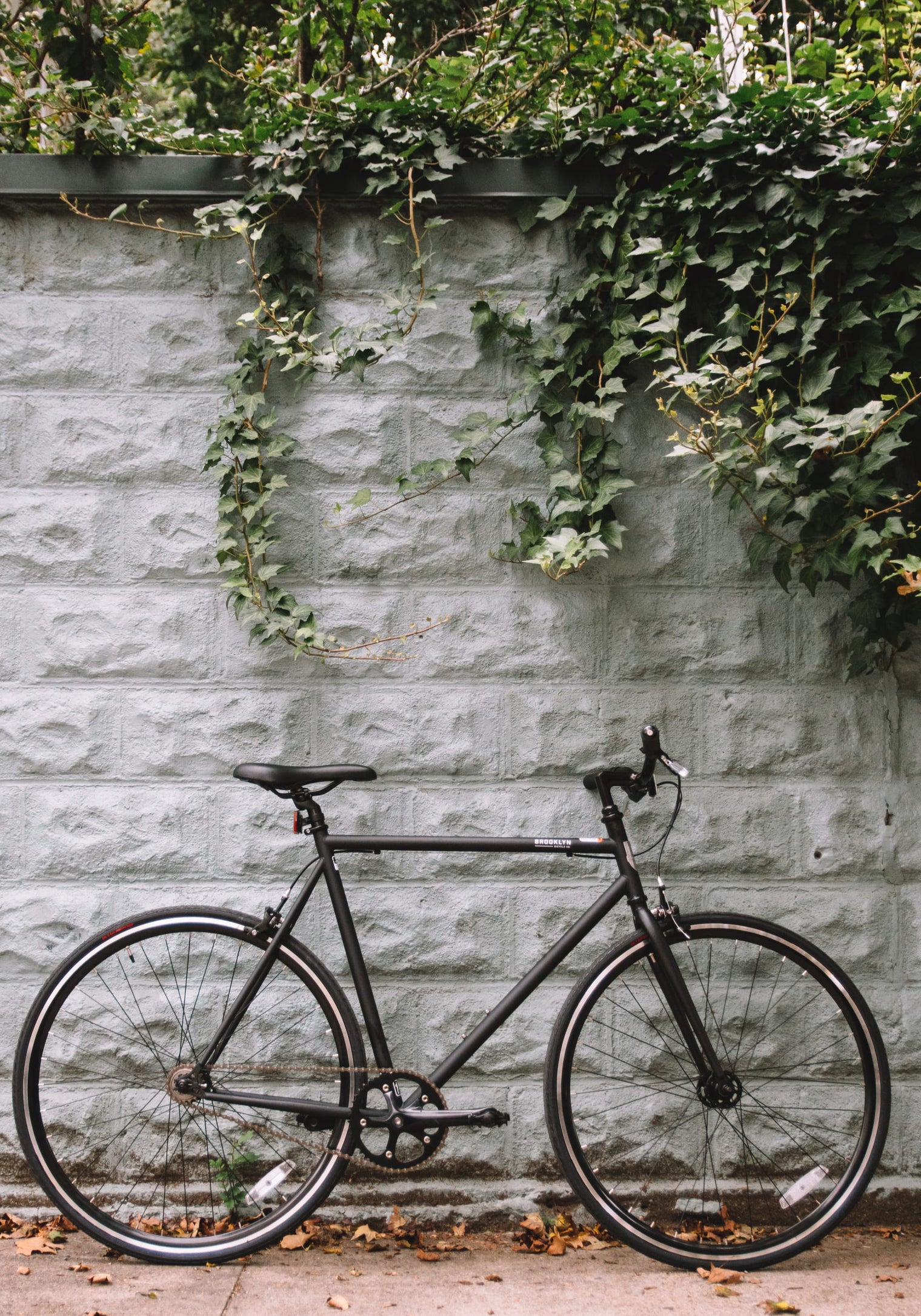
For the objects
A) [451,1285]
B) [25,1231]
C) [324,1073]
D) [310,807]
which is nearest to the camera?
[451,1285]

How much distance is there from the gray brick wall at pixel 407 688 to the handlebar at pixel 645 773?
219 millimetres

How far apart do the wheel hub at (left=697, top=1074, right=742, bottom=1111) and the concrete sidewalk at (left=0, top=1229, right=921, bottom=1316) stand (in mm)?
403

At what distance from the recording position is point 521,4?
263 centimetres

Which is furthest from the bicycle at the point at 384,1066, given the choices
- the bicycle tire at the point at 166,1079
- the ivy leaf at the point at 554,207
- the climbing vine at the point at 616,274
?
the ivy leaf at the point at 554,207

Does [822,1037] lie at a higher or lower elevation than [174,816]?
lower

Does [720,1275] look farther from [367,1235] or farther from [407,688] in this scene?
[407,688]

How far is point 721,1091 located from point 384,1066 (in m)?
0.82

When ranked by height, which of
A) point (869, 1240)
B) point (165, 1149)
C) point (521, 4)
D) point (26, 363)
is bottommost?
point (869, 1240)

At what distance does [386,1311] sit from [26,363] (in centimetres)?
256

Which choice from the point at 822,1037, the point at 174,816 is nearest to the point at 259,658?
the point at 174,816

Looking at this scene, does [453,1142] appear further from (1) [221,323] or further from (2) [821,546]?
(1) [221,323]

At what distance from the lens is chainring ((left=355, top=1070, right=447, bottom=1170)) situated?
2.31 m

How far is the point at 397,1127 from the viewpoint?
2.29 metres

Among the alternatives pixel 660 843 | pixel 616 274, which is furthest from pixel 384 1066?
pixel 616 274
